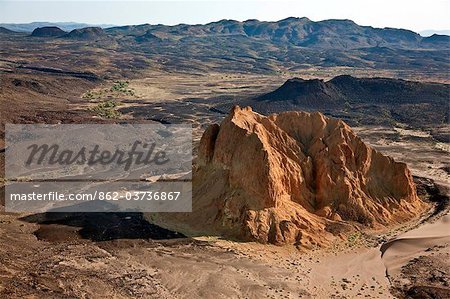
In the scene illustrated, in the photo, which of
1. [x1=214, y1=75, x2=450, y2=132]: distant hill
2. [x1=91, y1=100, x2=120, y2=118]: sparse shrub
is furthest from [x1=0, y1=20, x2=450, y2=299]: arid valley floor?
[x1=91, y1=100, x2=120, y2=118]: sparse shrub

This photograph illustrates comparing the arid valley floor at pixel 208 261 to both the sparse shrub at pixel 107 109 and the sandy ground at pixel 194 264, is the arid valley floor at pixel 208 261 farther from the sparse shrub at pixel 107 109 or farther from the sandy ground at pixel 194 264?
the sparse shrub at pixel 107 109

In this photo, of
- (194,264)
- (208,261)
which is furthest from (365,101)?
(194,264)

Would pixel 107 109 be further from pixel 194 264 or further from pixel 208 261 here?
pixel 194 264

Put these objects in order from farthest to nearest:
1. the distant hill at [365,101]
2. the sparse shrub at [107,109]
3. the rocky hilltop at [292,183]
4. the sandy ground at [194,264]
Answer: the distant hill at [365,101] < the sparse shrub at [107,109] < the rocky hilltop at [292,183] < the sandy ground at [194,264]

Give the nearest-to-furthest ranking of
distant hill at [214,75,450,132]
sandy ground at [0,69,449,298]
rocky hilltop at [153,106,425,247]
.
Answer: sandy ground at [0,69,449,298]
rocky hilltop at [153,106,425,247]
distant hill at [214,75,450,132]

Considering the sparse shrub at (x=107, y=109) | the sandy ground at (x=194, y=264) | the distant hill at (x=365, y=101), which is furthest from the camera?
the distant hill at (x=365, y=101)

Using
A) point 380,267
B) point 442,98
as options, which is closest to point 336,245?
point 380,267

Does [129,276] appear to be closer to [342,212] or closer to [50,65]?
[342,212]

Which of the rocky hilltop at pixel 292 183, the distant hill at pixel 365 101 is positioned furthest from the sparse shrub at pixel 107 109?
the rocky hilltop at pixel 292 183

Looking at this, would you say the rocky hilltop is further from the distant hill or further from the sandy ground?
the distant hill
